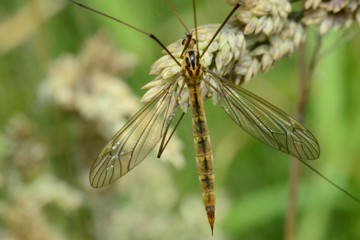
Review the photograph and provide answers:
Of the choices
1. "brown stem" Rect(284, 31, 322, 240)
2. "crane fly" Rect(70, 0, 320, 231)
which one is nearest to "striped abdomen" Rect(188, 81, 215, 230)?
"crane fly" Rect(70, 0, 320, 231)

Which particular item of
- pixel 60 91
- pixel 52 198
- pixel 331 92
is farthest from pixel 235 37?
Answer: pixel 331 92

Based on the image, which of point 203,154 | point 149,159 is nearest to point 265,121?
point 203,154

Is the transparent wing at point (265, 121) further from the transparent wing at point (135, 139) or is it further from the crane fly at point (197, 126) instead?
the transparent wing at point (135, 139)

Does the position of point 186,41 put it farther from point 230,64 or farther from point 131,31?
point 131,31

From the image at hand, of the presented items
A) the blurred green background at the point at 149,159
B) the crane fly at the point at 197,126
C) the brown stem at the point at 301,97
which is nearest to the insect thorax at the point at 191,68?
the crane fly at the point at 197,126

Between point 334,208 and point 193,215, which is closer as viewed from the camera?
point 193,215

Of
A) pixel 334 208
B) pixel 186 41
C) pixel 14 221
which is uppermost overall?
pixel 186 41

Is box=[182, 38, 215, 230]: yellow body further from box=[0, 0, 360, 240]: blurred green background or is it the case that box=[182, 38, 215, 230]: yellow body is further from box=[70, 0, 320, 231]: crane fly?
box=[0, 0, 360, 240]: blurred green background
